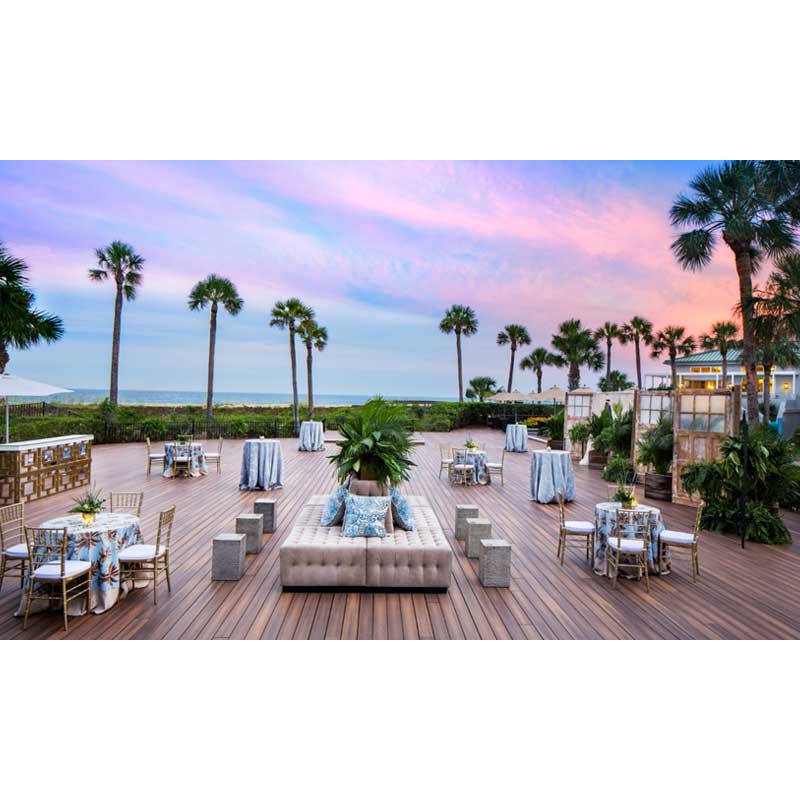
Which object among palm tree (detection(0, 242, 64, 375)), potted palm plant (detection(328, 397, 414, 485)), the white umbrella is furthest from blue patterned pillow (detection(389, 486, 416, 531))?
palm tree (detection(0, 242, 64, 375))

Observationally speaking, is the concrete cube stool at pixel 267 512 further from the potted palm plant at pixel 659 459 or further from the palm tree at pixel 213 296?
the palm tree at pixel 213 296

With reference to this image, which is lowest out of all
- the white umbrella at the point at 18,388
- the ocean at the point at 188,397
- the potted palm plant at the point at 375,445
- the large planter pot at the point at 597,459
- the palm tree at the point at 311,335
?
the large planter pot at the point at 597,459

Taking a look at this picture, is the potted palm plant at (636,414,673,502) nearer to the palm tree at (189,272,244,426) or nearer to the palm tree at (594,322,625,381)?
the palm tree at (189,272,244,426)

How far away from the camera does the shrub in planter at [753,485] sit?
7230mm

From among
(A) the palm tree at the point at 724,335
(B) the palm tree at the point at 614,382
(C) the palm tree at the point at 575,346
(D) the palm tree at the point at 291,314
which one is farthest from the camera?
(B) the palm tree at the point at 614,382

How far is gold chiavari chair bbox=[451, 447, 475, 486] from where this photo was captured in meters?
11.9

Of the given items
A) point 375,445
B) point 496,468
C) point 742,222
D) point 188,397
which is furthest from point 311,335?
point 188,397

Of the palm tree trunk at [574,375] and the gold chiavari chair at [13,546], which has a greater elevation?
the palm tree trunk at [574,375]

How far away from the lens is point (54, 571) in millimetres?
4398

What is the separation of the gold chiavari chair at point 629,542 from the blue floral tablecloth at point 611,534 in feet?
0.16

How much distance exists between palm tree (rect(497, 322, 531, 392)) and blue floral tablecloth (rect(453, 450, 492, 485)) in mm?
27769

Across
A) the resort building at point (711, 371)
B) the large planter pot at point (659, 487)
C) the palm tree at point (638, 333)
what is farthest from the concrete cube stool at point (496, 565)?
the palm tree at point (638, 333)

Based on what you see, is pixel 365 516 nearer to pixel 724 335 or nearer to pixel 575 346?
pixel 575 346
